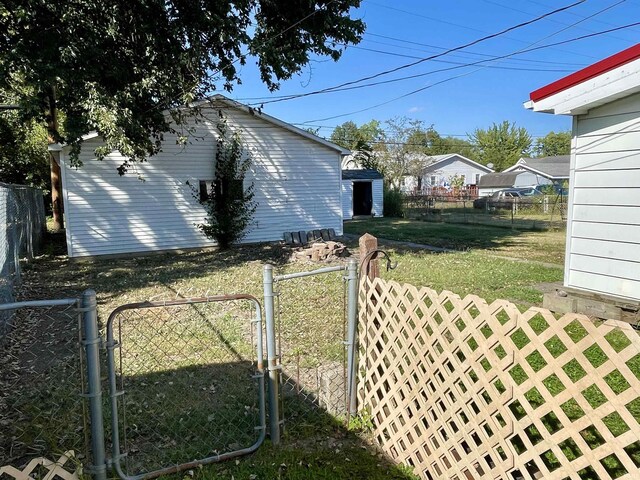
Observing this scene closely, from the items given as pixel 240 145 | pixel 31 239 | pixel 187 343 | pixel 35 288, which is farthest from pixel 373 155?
pixel 187 343

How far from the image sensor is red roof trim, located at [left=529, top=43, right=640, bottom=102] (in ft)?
15.2

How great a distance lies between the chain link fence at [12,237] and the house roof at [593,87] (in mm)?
7168

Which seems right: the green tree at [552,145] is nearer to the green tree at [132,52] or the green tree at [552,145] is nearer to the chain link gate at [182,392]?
the green tree at [132,52]

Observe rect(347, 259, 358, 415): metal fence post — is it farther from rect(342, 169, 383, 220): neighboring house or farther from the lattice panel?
rect(342, 169, 383, 220): neighboring house

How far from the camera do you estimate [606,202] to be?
210 inches

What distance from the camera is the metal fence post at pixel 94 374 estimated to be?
220 cm

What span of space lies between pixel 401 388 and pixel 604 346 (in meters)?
1.40

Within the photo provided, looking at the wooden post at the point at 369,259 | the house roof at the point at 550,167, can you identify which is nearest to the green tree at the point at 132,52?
the wooden post at the point at 369,259

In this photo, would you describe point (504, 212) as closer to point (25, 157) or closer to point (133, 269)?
point (133, 269)

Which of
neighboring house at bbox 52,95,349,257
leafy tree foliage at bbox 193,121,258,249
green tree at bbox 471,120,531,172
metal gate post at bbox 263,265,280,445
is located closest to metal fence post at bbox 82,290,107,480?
metal gate post at bbox 263,265,280,445

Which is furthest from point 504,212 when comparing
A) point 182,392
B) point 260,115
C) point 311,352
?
Answer: point 182,392

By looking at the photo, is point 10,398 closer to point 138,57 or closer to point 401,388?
point 401,388

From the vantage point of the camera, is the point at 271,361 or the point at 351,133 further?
the point at 351,133

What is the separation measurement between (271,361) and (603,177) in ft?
16.0
